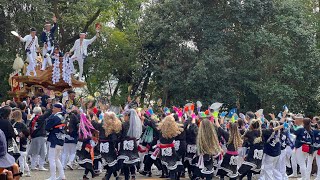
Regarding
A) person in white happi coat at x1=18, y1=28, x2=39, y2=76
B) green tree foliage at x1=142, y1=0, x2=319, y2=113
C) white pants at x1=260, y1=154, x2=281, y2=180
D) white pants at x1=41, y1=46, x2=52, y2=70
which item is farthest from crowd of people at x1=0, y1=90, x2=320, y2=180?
green tree foliage at x1=142, y1=0, x2=319, y2=113

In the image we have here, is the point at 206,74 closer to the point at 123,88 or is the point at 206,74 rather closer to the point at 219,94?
the point at 219,94

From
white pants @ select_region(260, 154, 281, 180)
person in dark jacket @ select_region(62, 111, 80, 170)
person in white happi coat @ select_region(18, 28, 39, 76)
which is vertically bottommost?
white pants @ select_region(260, 154, 281, 180)

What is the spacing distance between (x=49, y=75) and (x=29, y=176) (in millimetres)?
8589

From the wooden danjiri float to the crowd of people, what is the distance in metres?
6.78

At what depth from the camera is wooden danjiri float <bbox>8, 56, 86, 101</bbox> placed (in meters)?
23.2

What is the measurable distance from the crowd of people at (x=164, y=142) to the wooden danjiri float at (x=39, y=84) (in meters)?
6.78

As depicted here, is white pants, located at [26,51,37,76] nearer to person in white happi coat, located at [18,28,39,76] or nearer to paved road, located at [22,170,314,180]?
person in white happi coat, located at [18,28,39,76]

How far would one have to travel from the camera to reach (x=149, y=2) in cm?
3500

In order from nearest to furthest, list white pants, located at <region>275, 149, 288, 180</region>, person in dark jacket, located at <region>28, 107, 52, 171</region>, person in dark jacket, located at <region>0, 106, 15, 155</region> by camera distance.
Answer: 1. person in dark jacket, located at <region>0, 106, 15, 155</region>
2. white pants, located at <region>275, 149, 288, 180</region>
3. person in dark jacket, located at <region>28, 107, 52, 171</region>

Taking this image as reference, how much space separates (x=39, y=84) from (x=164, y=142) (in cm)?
1031

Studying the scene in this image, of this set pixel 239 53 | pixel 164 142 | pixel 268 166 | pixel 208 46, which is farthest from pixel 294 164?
pixel 239 53

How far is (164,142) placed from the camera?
1479 cm

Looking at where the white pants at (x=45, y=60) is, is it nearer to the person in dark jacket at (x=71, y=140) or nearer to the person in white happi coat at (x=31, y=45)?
the person in white happi coat at (x=31, y=45)

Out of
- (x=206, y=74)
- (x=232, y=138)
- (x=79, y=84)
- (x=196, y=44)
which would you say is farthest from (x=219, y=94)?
(x=232, y=138)
